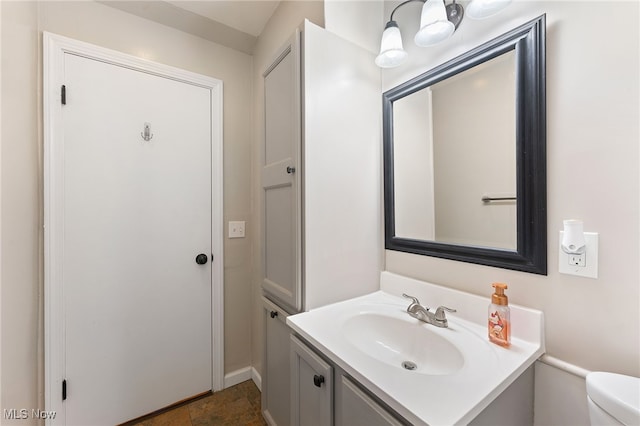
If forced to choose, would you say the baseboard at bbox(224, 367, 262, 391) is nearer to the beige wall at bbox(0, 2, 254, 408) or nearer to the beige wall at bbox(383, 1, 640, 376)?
the beige wall at bbox(0, 2, 254, 408)

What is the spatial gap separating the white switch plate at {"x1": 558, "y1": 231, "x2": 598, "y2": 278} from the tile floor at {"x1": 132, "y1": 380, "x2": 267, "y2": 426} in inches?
64.7

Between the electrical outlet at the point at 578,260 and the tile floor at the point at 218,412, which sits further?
the tile floor at the point at 218,412

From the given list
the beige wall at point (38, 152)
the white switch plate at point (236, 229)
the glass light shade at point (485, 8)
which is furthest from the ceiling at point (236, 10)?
the white switch plate at point (236, 229)

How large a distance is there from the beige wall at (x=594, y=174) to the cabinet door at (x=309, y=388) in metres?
0.70

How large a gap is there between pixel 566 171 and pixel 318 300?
96cm

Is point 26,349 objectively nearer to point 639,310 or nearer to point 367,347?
point 367,347

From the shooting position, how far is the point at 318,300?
1.12 m

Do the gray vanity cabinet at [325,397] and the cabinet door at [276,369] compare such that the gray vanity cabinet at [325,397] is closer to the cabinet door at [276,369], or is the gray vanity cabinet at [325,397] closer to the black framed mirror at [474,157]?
the cabinet door at [276,369]

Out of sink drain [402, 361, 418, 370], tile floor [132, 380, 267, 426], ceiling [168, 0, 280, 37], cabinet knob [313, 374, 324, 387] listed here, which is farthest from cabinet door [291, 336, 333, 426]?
ceiling [168, 0, 280, 37]

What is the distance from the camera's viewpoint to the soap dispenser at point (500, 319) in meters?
0.80

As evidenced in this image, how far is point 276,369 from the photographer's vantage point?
1.30 m

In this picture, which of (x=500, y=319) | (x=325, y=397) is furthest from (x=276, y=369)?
(x=500, y=319)

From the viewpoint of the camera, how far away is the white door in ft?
4.40

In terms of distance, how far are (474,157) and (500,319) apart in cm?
59
